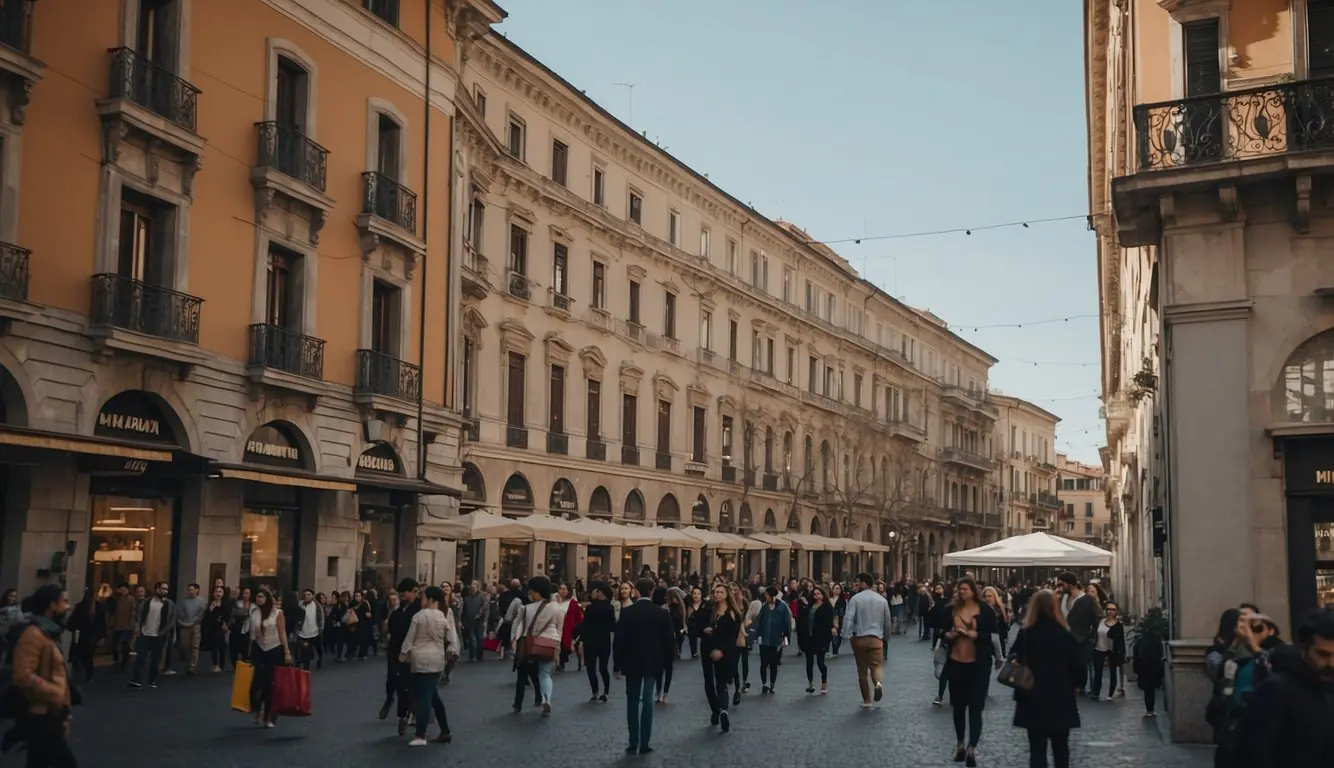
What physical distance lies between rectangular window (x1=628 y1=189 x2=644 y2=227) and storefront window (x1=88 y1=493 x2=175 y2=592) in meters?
25.5

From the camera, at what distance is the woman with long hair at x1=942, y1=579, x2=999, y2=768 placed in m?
14.2

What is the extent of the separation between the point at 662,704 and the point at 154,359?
33.0 feet

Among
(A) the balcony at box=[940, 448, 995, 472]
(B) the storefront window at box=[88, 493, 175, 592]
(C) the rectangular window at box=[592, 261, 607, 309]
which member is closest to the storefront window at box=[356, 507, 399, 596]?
(B) the storefront window at box=[88, 493, 175, 592]

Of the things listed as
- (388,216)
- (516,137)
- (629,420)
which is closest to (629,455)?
(629,420)

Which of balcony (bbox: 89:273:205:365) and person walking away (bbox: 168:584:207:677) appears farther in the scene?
person walking away (bbox: 168:584:207:677)

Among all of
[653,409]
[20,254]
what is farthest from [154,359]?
[653,409]

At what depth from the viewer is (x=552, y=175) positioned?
141ft

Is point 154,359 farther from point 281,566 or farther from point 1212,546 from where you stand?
point 1212,546

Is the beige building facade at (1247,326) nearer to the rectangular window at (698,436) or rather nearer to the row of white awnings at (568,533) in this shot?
the row of white awnings at (568,533)

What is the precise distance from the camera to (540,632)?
18.1 m

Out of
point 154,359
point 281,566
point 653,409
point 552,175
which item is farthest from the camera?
point 653,409

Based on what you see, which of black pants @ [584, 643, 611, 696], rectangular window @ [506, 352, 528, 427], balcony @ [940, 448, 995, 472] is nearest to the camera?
black pants @ [584, 643, 611, 696]

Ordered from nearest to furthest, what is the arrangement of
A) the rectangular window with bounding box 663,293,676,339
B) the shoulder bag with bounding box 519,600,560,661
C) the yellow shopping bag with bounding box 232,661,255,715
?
1. the yellow shopping bag with bounding box 232,661,255,715
2. the shoulder bag with bounding box 519,600,560,661
3. the rectangular window with bounding box 663,293,676,339

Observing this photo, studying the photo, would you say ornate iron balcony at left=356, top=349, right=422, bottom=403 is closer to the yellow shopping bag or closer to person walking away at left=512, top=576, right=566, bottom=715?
person walking away at left=512, top=576, right=566, bottom=715
